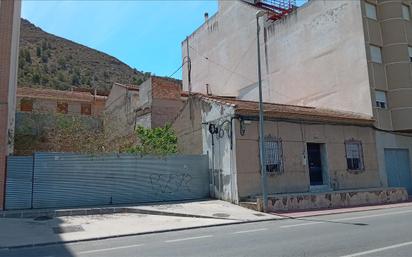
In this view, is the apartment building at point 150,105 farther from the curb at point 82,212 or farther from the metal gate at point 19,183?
the curb at point 82,212

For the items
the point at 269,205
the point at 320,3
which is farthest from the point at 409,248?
the point at 320,3

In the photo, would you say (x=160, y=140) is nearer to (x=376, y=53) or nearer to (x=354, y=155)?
(x=354, y=155)

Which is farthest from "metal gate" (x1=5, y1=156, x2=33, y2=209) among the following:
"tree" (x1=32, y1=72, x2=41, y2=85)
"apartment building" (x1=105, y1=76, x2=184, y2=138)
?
"tree" (x1=32, y1=72, x2=41, y2=85)

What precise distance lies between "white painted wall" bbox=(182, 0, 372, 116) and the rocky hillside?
27956mm

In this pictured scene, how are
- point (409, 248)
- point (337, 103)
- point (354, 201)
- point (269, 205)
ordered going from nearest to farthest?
point (409, 248) → point (269, 205) → point (354, 201) → point (337, 103)

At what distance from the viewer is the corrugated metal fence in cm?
1570

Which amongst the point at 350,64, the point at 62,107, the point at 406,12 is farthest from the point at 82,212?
the point at 62,107

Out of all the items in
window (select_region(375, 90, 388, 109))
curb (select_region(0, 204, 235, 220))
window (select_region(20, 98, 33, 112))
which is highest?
window (select_region(20, 98, 33, 112))

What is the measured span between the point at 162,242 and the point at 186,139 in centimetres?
1301

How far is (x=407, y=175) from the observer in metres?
24.0

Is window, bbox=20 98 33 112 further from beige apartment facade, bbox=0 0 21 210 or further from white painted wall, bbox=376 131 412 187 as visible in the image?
white painted wall, bbox=376 131 412 187

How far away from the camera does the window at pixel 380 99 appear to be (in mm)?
22750

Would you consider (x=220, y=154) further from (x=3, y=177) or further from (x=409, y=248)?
(x=409, y=248)

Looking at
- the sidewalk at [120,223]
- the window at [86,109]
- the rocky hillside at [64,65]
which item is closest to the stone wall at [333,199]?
the sidewalk at [120,223]
